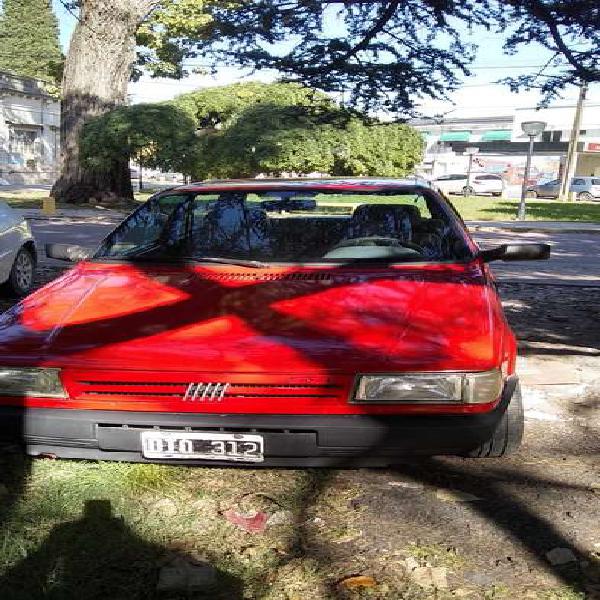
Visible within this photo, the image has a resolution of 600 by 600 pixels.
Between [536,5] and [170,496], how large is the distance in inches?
209

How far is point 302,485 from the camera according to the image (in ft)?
9.46

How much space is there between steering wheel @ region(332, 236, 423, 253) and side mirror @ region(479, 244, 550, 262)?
1.35ft

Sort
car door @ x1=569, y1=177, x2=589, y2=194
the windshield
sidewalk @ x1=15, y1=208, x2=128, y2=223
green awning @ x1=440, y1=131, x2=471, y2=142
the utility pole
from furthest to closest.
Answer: green awning @ x1=440, y1=131, x2=471, y2=142
car door @ x1=569, y1=177, x2=589, y2=194
the utility pole
sidewalk @ x1=15, y1=208, x2=128, y2=223
the windshield

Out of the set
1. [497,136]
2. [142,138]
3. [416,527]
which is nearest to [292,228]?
[416,527]

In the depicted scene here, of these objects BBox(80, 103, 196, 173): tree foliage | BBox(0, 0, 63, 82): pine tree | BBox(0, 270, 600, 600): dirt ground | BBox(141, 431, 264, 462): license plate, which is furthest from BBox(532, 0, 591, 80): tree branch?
BBox(0, 0, 63, 82): pine tree

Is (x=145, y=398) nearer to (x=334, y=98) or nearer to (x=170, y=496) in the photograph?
(x=170, y=496)

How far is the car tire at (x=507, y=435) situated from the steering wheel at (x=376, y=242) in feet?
3.73

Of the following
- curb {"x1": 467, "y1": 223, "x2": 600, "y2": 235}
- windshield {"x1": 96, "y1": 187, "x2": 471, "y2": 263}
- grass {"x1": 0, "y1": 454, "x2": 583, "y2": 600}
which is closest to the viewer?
grass {"x1": 0, "y1": 454, "x2": 583, "y2": 600}

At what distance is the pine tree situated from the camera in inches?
2461

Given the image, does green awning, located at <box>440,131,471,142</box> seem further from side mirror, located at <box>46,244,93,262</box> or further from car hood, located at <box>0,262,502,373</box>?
car hood, located at <box>0,262,502,373</box>

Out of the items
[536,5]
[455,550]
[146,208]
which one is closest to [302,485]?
[455,550]

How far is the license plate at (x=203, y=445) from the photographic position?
99.3 inches

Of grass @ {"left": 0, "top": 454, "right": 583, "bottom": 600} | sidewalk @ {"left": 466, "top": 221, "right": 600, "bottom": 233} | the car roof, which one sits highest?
the car roof

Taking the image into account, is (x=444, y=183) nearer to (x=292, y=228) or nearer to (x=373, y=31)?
(x=373, y=31)
